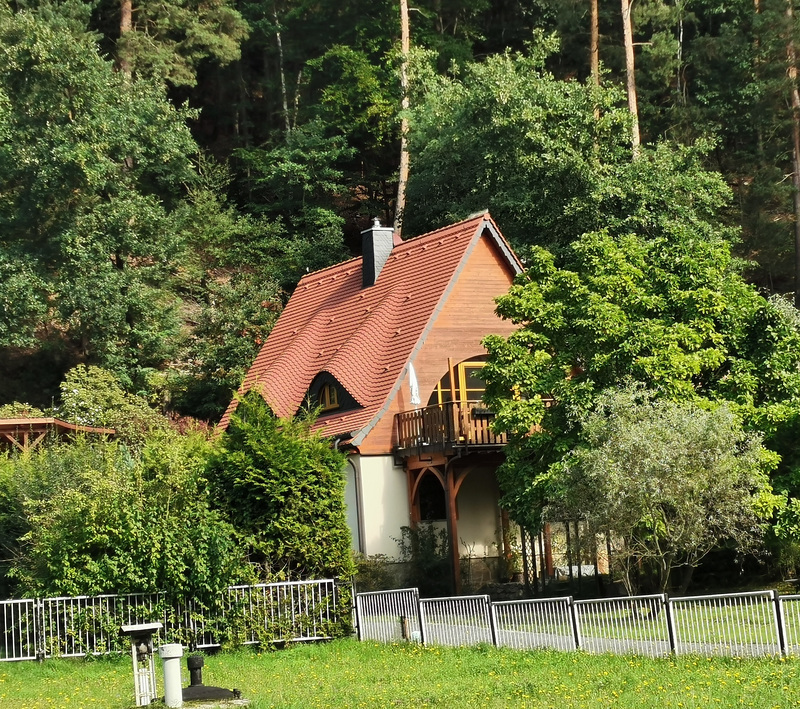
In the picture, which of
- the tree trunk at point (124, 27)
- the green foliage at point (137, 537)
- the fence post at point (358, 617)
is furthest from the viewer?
the tree trunk at point (124, 27)

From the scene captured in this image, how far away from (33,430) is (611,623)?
2151 cm

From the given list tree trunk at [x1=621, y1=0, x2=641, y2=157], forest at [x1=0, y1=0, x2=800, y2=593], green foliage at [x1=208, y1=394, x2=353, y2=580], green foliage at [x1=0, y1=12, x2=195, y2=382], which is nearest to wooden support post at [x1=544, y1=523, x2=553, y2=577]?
forest at [x1=0, y1=0, x2=800, y2=593]

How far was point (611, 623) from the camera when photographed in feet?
59.2

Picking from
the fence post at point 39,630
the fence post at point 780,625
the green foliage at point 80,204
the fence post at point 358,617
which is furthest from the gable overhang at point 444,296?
the fence post at point 780,625

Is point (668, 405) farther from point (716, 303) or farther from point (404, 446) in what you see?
point (404, 446)

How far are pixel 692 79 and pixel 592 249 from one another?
3425cm

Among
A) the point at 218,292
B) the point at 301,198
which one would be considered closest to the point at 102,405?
the point at 218,292

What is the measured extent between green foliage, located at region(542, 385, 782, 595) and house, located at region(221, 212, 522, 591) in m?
6.02

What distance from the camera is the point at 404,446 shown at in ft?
100.0

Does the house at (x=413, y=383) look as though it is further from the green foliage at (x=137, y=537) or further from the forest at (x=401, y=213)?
the green foliage at (x=137, y=537)

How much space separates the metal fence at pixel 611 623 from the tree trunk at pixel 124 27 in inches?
Answer: 1350

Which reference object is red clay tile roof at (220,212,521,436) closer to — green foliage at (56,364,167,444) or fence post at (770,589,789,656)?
green foliage at (56,364,167,444)

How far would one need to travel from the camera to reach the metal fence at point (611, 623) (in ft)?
52.2

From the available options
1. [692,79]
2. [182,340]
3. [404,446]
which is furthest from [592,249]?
[692,79]
